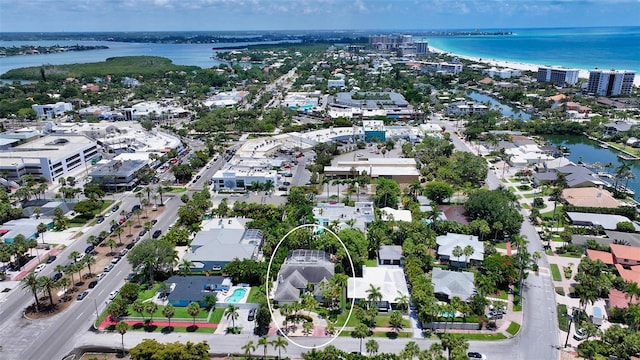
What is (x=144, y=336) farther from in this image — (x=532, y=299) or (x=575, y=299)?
(x=575, y=299)

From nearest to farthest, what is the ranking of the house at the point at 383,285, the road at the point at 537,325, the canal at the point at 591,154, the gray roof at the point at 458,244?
the road at the point at 537,325 < the house at the point at 383,285 < the gray roof at the point at 458,244 < the canal at the point at 591,154

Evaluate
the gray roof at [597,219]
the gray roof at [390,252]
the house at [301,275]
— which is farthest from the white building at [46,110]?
the gray roof at [597,219]

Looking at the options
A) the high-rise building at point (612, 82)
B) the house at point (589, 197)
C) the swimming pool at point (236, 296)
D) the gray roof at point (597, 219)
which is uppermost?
the high-rise building at point (612, 82)

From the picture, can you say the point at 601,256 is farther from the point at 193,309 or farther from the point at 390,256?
the point at 193,309

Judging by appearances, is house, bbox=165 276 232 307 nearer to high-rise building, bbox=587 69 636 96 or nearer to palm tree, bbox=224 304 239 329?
palm tree, bbox=224 304 239 329

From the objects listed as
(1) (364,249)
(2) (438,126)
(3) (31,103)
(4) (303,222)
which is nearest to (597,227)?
(1) (364,249)

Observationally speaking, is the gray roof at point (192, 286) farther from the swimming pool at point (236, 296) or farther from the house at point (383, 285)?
the house at point (383, 285)

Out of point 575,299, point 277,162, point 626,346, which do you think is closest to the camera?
point 626,346
